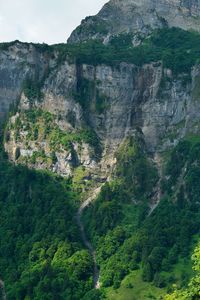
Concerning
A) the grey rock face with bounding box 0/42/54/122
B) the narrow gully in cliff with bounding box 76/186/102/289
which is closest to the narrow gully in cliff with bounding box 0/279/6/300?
the narrow gully in cliff with bounding box 76/186/102/289

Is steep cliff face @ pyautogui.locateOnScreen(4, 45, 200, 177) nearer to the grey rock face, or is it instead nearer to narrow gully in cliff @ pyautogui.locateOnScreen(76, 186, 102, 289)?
the grey rock face

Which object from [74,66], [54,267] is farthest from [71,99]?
[54,267]

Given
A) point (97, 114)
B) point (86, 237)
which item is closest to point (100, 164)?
point (97, 114)

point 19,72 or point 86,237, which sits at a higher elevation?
point 19,72

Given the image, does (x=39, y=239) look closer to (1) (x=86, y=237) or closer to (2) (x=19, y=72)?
(1) (x=86, y=237)

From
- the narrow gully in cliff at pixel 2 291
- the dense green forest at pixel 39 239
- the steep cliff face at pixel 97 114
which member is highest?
the steep cliff face at pixel 97 114

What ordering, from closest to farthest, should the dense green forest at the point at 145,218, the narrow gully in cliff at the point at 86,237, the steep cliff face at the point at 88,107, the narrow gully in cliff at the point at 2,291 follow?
1. the dense green forest at the point at 145,218
2. the narrow gully in cliff at the point at 2,291
3. the narrow gully in cliff at the point at 86,237
4. the steep cliff face at the point at 88,107

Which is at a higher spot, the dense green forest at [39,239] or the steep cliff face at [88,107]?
the steep cliff face at [88,107]

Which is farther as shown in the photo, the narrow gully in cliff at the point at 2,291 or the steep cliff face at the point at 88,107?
the steep cliff face at the point at 88,107

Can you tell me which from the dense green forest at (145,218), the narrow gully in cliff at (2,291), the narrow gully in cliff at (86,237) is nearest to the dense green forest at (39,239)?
the narrow gully in cliff at (2,291)

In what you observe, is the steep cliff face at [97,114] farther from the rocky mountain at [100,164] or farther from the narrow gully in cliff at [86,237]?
the narrow gully in cliff at [86,237]

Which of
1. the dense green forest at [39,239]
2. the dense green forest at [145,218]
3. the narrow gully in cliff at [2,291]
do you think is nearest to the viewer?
the dense green forest at [39,239]

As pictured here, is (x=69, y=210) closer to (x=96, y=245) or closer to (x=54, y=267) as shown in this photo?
(x=96, y=245)
